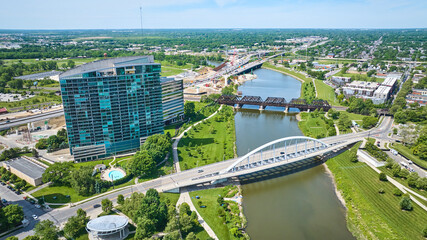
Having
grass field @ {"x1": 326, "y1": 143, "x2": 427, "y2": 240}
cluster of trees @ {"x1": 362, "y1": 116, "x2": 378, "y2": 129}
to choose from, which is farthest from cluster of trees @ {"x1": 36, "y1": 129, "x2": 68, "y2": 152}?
cluster of trees @ {"x1": 362, "y1": 116, "x2": 378, "y2": 129}

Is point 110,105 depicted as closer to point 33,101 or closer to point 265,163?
point 265,163

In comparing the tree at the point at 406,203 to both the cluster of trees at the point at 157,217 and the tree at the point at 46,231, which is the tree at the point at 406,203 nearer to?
the cluster of trees at the point at 157,217

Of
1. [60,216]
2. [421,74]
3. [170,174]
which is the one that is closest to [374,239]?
[170,174]

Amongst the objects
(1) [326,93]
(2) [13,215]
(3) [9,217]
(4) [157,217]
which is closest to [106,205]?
(4) [157,217]

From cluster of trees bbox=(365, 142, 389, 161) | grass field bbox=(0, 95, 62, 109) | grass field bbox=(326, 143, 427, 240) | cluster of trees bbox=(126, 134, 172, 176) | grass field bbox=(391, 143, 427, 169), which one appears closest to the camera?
grass field bbox=(326, 143, 427, 240)

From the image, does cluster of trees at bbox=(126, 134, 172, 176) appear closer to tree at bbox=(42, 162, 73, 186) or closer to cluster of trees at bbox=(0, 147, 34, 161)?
tree at bbox=(42, 162, 73, 186)

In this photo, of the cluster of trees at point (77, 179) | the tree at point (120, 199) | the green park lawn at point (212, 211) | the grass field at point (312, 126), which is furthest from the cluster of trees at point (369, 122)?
the cluster of trees at point (77, 179)
